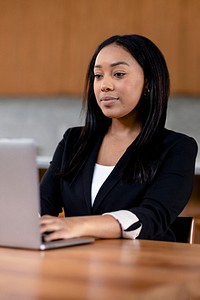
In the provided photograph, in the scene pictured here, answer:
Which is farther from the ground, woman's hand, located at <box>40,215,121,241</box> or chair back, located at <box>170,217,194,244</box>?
woman's hand, located at <box>40,215,121,241</box>

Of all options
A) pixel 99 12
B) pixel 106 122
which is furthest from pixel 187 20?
pixel 106 122

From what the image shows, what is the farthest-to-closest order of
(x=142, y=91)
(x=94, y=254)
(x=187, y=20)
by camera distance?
(x=187, y=20)
(x=142, y=91)
(x=94, y=254)

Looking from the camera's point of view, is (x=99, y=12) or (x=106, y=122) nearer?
(x=106, y=122)

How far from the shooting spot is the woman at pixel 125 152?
1991mm

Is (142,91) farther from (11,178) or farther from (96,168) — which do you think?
(11,178)

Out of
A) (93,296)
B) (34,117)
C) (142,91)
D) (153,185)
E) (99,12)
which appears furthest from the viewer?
(34,117)

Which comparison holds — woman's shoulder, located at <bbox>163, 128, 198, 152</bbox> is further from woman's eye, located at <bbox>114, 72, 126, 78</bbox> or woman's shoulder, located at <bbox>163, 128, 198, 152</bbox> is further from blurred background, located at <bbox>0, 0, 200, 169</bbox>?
blurred background, located at <bbox>0, 0, 200, 169</bbox>

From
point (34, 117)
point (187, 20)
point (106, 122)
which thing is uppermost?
point (187, 20)

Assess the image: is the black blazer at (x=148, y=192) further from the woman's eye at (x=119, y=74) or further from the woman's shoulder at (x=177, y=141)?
the woman's eye at (x=119, y=74)

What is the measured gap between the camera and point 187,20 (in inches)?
150

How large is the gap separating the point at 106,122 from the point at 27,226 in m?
0.89

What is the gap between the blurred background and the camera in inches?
152

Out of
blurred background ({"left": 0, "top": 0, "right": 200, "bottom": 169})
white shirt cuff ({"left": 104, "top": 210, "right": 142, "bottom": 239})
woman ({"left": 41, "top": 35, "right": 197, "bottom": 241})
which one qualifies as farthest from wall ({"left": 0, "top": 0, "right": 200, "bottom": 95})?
white shirt cuff ({"left": 104, "top": 210, "right": 142, "bottom": 239})

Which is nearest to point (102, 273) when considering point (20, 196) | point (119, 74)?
point (20, 196)
